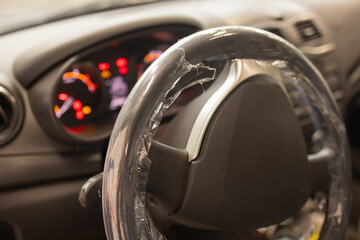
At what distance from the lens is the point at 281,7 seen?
61.2 inches

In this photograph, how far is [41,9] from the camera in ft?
4.59

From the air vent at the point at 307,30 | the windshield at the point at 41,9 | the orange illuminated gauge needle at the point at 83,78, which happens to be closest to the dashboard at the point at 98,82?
the orange illuminated gauge needle at the point at 83,78

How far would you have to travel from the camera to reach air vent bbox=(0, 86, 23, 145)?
41.8 inches

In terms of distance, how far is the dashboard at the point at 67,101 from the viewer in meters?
1.09

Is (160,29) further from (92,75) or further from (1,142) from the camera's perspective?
(1,142)

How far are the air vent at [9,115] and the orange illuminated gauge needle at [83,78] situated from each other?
14cm

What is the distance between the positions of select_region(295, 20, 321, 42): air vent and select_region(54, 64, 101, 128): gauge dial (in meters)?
0.66

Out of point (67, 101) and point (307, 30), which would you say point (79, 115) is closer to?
point (67, 101)

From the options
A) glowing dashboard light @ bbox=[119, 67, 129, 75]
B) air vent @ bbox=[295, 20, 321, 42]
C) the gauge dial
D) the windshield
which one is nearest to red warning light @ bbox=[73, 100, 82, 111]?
the gauge dial

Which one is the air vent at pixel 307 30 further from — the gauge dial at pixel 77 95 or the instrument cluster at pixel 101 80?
Answer: the gauge dial at pixel 77 95

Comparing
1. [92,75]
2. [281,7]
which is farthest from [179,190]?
[281,7]

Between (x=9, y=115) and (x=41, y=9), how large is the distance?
0.44 meters

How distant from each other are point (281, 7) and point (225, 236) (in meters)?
0.81

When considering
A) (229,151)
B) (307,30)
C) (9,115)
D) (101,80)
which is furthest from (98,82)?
(307,30)
